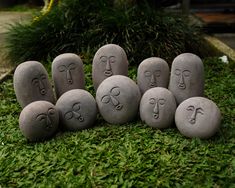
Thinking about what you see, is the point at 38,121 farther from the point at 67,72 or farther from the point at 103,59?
the point at 103,59

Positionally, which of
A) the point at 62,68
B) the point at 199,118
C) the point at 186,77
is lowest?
the point at 199,118

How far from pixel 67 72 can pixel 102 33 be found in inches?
84.1

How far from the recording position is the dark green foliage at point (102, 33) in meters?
5.61

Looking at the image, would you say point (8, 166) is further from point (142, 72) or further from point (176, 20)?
point (176, 20)

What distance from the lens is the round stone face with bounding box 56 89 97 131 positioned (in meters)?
3.47

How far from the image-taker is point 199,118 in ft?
10.5

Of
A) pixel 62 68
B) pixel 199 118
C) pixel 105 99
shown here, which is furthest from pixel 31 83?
pixel 199 118

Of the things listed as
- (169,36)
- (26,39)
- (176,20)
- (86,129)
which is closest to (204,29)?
(176,20)

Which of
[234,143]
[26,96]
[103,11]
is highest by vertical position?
[103,11]

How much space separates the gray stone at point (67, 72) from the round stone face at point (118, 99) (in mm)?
416

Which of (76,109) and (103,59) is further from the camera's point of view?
(103,59)

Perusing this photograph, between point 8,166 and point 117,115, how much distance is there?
42.9 inches

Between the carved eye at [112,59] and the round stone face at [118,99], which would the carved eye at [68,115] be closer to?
the round stone face at [118,99]

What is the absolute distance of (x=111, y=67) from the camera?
12.6 ft
